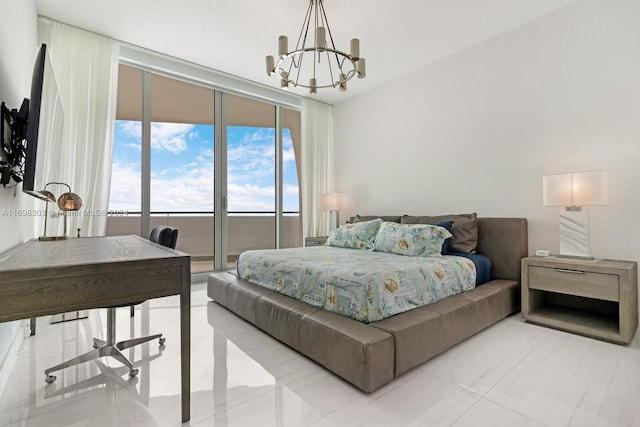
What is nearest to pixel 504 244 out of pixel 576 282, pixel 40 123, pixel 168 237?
pixel 576 282

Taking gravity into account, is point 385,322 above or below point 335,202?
below

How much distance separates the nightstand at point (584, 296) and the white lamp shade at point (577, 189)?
0.48 m

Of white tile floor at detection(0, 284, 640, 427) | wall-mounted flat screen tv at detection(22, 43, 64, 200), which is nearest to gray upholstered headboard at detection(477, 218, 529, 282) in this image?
white tile floor at detection(0, 284, 640, 427)

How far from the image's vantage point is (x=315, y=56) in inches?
143

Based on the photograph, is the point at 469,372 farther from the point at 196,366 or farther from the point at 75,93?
the point at 75,93

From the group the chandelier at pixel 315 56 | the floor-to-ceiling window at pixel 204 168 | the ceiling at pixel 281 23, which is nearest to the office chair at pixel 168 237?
the chandelier at pixel 315 56

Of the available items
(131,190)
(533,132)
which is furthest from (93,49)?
(533,132)

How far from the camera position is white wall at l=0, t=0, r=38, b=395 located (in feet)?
5.65

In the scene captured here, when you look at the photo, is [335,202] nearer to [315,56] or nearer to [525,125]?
[315,56]

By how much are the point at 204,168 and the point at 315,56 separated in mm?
2174

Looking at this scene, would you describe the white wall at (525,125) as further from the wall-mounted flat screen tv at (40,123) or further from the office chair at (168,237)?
the wall-mounted flat screen tv at (40,123)

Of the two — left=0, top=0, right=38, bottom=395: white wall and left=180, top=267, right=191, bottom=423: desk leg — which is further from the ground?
left=0, top=0, right=38, bottom=395: white wall

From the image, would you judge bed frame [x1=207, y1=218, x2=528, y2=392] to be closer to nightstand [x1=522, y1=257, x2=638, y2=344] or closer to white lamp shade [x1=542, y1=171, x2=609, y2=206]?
nightstand [x1=522, y1=257, x2=638, y2=344]

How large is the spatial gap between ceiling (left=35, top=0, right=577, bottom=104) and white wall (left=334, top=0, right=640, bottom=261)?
11.6 inches
